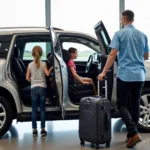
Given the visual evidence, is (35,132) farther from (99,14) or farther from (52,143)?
(99,14)

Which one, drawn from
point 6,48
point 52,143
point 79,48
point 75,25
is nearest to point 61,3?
point 75,25

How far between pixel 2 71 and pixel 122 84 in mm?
1508

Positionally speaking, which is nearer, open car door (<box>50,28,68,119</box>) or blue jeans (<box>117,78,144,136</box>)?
blue jeans (<box>117,78,144,136</box>)

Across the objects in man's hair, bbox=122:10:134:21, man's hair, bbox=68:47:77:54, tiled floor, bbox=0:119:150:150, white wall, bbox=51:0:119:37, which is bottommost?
tiled floor, bbox=0:119:150:150

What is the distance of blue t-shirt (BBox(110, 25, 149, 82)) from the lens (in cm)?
445

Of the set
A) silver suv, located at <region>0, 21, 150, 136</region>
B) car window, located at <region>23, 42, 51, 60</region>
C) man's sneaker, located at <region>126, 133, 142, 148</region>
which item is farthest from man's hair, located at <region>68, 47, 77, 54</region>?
man's sneaker, located at <region>126, 133, 142, 148</region>

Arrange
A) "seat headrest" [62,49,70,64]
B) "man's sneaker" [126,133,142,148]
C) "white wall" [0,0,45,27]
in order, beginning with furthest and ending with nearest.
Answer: "white wall" [0,0,45,27] < "seat headrest" [62,49,70,64] < "man's sneaker" [126,133,142,148]

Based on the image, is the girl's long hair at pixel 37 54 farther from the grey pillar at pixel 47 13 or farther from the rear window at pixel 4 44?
the grey pillar at pixel 47 13

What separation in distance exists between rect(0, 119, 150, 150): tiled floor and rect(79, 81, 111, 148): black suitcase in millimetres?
147

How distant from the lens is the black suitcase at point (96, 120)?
440cm

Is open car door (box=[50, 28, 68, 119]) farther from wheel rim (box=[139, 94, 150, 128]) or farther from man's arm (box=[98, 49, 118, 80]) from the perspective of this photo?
wheel rim (box=[139, 94, 150, 128])

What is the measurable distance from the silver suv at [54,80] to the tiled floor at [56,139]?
0.25 meters

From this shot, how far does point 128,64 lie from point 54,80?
98cm

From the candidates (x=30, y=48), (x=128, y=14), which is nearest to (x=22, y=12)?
(x=30, y=48)
